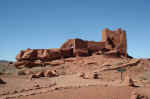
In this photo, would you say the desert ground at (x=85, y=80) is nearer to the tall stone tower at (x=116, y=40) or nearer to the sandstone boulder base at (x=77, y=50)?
the sandstone boulder base at (x=77, y=50)

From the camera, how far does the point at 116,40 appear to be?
2802cm

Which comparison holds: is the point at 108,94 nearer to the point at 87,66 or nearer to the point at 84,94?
the point at 84,94

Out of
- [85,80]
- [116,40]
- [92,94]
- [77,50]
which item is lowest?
[92,94]

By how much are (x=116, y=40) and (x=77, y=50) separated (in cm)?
823

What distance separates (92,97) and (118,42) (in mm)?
22283

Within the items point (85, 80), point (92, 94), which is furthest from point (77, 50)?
point (92, 94)

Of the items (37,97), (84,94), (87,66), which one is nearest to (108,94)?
(84,94)

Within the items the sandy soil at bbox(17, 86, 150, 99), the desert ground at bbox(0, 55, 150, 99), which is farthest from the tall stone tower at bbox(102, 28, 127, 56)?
the sandy soil at bbox(17, 86, 150, 99)

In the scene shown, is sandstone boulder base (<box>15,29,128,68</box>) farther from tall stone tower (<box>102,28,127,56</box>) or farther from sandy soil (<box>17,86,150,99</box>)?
sandy soil (<box>17,86,150,99</box>)

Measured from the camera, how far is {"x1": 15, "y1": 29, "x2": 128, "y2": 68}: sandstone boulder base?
24.6 meters

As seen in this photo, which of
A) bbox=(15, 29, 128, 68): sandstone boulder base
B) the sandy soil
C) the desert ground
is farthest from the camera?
bbox=(15, 29, 128, 68): sandstone boulder base

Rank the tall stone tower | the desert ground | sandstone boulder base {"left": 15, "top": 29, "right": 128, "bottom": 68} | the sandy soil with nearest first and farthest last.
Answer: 1. the sandy soil
2. the desert ground
3. sandstone boulder base {"left": 15, "top": 29, "right": 128, "bottom": 68}
4. the tall stone tower

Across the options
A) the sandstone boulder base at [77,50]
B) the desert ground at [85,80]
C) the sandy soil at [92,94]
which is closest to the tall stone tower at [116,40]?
the sandstone boulder base at [77,50]

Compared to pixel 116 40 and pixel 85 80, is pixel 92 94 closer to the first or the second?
pixel 85 80
